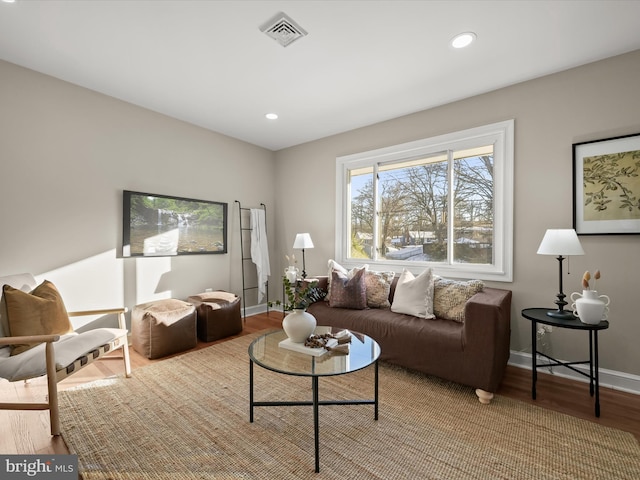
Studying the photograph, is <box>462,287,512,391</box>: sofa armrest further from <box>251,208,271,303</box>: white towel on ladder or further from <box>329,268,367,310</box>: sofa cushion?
<box>251,208,271,303</box>: white towel on ladder

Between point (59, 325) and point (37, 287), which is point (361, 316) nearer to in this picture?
point (59, 325)

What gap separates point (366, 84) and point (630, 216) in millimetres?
2490

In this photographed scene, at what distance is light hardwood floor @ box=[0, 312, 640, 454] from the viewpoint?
180 centimetres

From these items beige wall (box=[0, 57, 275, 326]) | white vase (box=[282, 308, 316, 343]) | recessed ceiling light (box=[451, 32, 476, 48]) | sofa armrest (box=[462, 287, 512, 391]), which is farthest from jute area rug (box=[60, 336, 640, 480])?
recessed ceiling light (box=[451, 32, 476, 48])

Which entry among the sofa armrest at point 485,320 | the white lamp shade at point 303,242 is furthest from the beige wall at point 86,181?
the sofa armrest at point 485,320

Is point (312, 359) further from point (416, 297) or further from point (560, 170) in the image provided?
point (560, 170)

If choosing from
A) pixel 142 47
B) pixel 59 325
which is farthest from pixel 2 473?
pixel 142 47

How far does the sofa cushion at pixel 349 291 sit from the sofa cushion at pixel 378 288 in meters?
0.08

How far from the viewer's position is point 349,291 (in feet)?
10.8

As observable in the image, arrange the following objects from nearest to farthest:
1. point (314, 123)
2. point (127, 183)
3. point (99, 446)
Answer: point (99, 446)
point (127, 183)
point (314, 123)

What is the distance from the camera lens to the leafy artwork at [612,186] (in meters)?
2.41

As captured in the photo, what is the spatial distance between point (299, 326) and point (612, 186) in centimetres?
278

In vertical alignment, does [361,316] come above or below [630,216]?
below

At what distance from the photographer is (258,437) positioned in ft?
6.06
